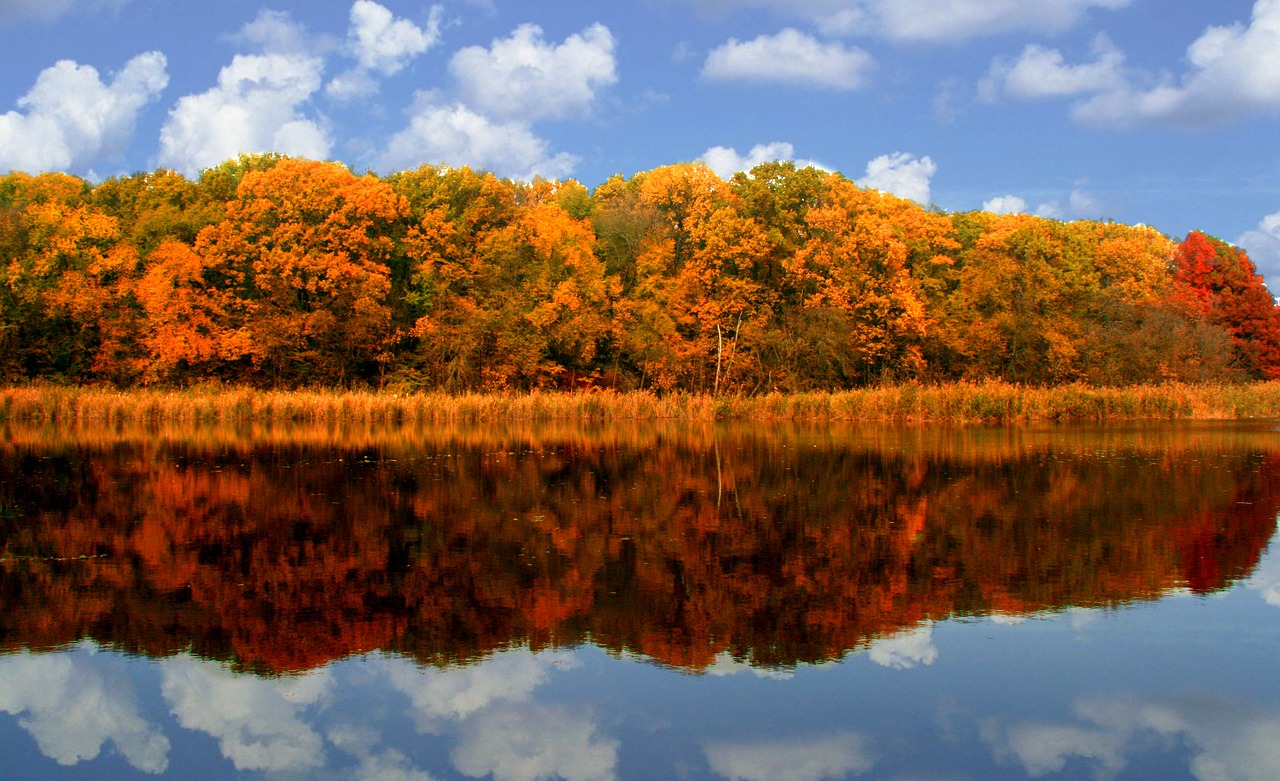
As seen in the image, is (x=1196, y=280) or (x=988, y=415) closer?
(x=988, y=415)

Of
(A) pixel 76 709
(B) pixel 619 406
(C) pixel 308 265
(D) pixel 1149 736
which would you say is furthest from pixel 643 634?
(C) pixel 308 265

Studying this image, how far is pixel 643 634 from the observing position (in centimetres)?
803

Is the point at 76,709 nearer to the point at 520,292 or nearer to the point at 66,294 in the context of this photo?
the point at 520,292

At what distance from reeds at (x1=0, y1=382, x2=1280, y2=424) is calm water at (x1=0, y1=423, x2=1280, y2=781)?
19.3 metres

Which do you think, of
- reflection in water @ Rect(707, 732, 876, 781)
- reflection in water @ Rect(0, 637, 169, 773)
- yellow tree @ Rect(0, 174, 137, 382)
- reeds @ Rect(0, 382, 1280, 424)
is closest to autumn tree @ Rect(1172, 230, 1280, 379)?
reeds @ Rect(0, 382, 1280, 424)

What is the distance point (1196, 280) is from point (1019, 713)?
215 ft

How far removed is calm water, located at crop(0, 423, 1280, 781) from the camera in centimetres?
604

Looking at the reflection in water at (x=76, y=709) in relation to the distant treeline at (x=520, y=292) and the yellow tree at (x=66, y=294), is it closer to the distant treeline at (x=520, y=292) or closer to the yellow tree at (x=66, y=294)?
the distant treeline at (x=520, y=292)

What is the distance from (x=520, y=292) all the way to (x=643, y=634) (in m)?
40.8

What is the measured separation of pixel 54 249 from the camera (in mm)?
44438

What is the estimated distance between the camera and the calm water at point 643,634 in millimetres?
6035

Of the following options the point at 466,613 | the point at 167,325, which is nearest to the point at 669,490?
the point at 466,613

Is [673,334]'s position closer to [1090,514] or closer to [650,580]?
[1090,514]

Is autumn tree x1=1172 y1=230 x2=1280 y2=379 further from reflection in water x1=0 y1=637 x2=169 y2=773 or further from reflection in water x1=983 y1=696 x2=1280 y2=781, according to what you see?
reflection in water x1=0 y1=637 x2=169 y2=773
